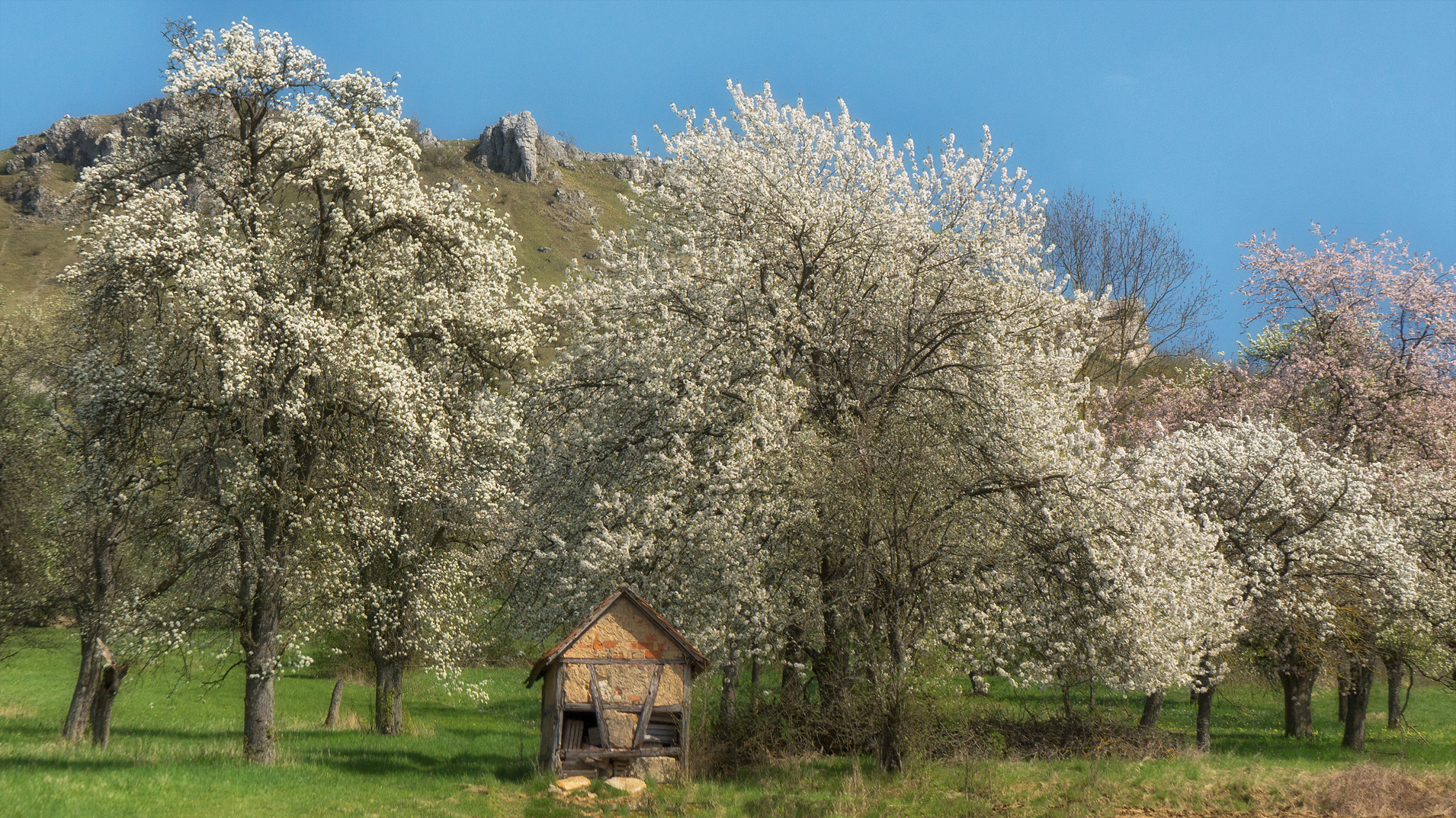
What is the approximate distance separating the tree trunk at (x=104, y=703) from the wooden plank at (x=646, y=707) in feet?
40.6

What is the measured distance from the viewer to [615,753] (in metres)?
16.8

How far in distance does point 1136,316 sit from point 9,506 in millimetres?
44952

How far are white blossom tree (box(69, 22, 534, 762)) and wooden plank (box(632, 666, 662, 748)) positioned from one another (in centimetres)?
618

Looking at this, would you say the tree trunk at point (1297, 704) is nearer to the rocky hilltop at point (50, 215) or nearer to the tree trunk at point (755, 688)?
the tree trunk at point (755, 688)

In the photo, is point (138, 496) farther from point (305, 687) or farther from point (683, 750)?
point (305, 687)

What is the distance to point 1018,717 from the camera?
21703 mm

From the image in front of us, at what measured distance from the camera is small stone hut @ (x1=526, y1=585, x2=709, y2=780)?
16.9 m

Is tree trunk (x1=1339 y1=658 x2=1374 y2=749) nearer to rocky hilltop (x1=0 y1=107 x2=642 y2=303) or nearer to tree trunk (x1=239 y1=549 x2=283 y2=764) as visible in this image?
tree trunk (x1=239 y1=549 x2=283 y2=764)

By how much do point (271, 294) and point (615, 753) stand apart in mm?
11099

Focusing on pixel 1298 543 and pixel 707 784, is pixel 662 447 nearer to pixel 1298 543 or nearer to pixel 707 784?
pixel 707 784

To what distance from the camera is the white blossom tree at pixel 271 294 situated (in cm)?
1780

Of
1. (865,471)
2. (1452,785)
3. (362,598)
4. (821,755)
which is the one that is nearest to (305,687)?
(362,598)

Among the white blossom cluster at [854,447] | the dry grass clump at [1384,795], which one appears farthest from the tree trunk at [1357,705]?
the dry grass clump at [1384,795]

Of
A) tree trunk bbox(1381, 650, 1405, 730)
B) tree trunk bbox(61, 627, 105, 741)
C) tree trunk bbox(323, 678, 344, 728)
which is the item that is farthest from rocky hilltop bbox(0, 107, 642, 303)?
tree trunk bbox(1381, 650, 1405, 730)
